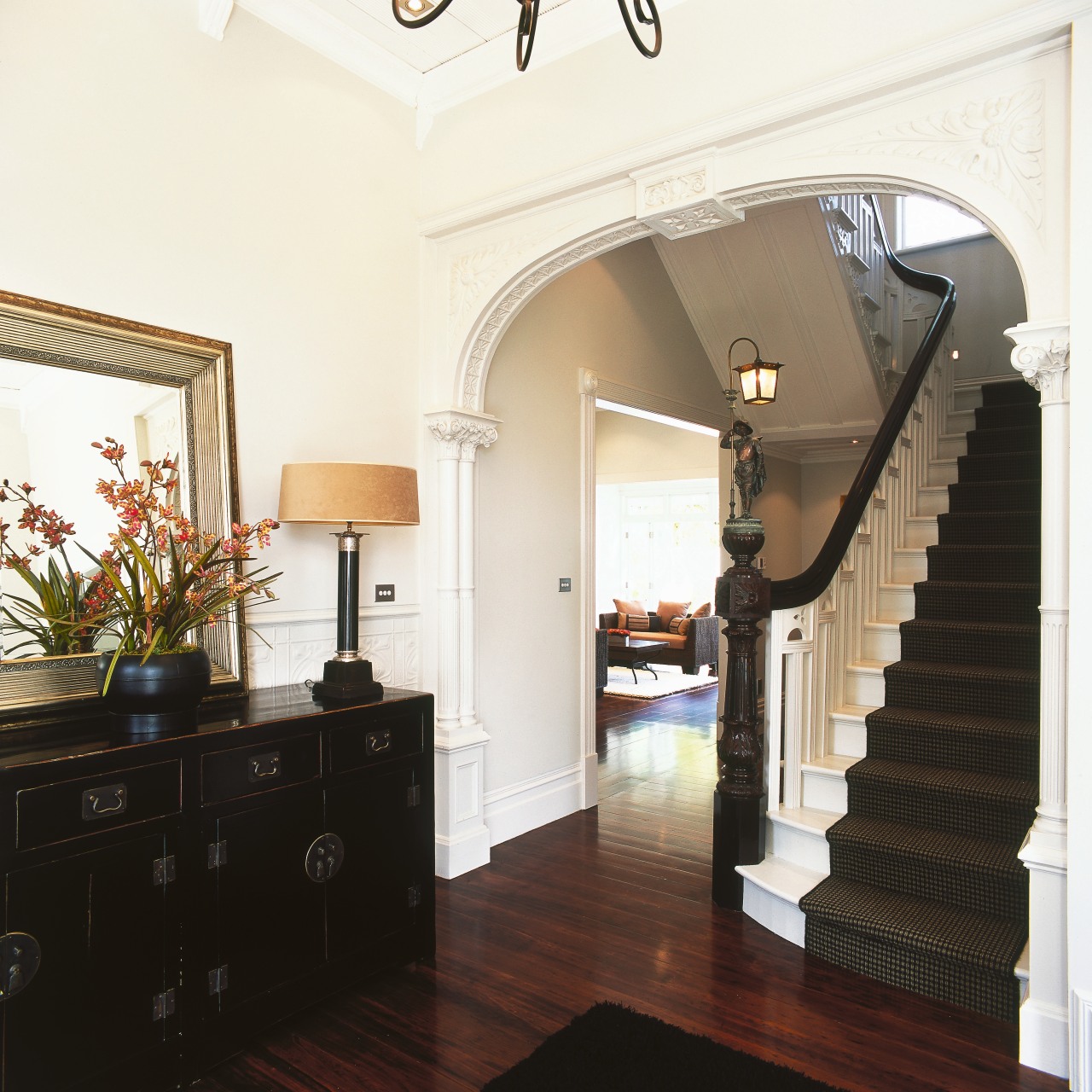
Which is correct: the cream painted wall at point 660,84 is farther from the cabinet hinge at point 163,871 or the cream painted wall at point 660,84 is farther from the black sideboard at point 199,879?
the cabinet hinge at point 163,871

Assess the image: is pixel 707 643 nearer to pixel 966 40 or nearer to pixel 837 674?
pixel 837 674

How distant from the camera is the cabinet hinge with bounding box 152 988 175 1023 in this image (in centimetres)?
226

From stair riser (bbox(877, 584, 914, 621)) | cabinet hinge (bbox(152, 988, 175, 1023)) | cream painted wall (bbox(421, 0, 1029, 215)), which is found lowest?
cabinet hinge (bbox(152, 988, 175, 1023))

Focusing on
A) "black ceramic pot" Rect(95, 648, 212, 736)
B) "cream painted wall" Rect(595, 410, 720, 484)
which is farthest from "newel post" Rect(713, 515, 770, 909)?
"cream painted wall" Rect(595, 410, 720, 484)

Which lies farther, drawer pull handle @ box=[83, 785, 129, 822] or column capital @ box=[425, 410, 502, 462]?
column capital @ box=[425, 410, 502, 462]

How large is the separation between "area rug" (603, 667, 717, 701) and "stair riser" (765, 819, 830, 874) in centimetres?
516

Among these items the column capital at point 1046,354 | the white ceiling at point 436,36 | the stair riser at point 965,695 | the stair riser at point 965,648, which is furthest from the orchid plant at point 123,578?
the stair riser at point 965,648

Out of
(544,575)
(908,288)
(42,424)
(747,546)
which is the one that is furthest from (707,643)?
(42,424)

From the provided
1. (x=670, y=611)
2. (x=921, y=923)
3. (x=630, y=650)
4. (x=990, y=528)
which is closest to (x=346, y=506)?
(x=921, y=923)

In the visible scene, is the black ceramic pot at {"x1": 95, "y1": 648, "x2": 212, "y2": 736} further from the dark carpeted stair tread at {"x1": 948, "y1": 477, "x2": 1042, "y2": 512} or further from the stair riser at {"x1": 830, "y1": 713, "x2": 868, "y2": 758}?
the dark carpeted stair tread at {"x1": 948, "y1": 477, "x2": 1042, "y2": 512}

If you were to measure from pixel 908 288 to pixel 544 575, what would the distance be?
3.73 metres

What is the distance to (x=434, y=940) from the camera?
309 cm

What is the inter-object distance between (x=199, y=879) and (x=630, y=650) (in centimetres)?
767

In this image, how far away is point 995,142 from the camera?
2566 mm
